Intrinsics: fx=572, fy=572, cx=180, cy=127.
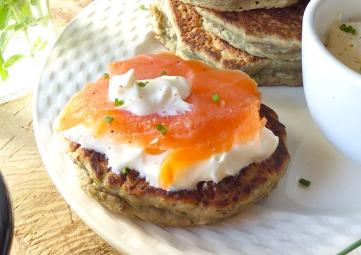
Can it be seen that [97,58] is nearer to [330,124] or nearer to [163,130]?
[163,130]

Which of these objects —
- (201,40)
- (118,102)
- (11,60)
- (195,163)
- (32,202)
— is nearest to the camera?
(195,163)

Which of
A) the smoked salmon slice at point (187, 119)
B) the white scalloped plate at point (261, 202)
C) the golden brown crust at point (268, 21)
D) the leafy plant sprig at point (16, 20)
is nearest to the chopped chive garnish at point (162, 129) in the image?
the smoked salmon slice at point (187, 119)

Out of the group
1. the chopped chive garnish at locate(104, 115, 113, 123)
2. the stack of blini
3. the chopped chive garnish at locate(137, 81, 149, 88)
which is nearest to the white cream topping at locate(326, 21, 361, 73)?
the stack of blini

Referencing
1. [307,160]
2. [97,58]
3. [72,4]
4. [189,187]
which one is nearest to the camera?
[189,187]

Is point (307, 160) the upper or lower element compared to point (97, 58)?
lower

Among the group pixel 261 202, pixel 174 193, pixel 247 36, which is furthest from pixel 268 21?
pixel 174 193

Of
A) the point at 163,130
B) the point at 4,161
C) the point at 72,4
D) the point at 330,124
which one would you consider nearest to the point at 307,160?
the point at 330,124

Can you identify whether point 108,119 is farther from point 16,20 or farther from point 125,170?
point 16,20
